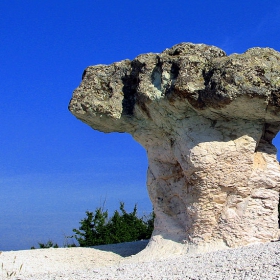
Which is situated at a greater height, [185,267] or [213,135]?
[213,135]

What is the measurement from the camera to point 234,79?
859 centimetres

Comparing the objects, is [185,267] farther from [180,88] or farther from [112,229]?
[112,229]

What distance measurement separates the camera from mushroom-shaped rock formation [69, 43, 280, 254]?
28.7 ft

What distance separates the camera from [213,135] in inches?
370

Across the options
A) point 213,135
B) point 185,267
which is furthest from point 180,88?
point 185,267

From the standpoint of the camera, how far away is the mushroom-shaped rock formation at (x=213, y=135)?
876cm

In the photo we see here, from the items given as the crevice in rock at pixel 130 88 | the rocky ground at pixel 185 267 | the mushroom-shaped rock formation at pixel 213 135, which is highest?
the crevice in rock at pixel 130 88

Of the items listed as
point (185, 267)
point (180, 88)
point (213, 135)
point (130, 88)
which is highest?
point (130, 88)

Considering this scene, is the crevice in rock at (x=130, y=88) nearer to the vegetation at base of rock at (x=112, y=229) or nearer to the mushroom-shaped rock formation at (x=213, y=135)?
the mushroom-shaped rock formation at (x=213, y=135)

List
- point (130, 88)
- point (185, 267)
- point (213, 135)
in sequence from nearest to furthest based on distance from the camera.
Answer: point (185, 267) < point (213, 135) < point (130, 88)

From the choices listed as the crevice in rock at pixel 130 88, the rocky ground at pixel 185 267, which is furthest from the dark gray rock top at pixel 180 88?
the rocky ground at pixel 185 267

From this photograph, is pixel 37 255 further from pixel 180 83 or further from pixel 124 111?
pixel 180 83

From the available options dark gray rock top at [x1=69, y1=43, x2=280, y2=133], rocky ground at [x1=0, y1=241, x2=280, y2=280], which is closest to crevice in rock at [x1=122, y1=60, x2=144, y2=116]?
dark gray rock top at [x1=69, y1=43, x2=280, y2=133]

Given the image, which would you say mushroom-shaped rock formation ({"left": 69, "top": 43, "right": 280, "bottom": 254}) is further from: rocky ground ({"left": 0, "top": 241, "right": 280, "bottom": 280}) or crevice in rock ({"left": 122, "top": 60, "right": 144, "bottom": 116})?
rocky ground ({"left": 0, "top": 241, "right": 280, "bottom": 280})
